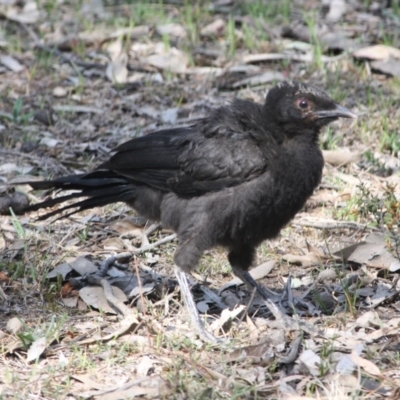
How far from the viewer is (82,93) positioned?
905cm

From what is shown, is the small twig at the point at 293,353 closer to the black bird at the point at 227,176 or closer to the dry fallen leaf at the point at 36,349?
the black bird at the point at 227,176

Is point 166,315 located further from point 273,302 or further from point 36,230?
point 36,230

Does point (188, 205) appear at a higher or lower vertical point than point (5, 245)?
higher

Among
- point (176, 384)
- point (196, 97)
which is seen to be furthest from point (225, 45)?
point (176, 384)

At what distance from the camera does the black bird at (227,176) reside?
5.56m

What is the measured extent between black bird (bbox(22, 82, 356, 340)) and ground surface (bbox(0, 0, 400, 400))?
17.6 inches

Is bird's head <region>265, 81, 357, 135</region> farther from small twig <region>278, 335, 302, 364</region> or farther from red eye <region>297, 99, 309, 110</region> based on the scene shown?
small twig <region>278, 335, 302, 364</region>

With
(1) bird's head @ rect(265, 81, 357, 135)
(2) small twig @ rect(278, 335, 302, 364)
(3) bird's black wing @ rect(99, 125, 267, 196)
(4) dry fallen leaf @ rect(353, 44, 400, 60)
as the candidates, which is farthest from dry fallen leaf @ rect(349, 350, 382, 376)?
(4) dry fallen leaf @ rect(353, 44, 400, 60)

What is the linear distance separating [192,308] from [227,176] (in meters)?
0.87

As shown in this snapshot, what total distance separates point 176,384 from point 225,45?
599 centimetres

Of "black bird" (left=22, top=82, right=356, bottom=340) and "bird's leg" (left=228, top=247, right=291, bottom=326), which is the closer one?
"black bird" (left=22, top=82, right=356, bottom=340)

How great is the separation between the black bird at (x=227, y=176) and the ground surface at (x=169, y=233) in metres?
0.45

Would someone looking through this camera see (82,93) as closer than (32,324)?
No

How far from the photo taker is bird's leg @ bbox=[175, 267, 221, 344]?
16.9 ft
